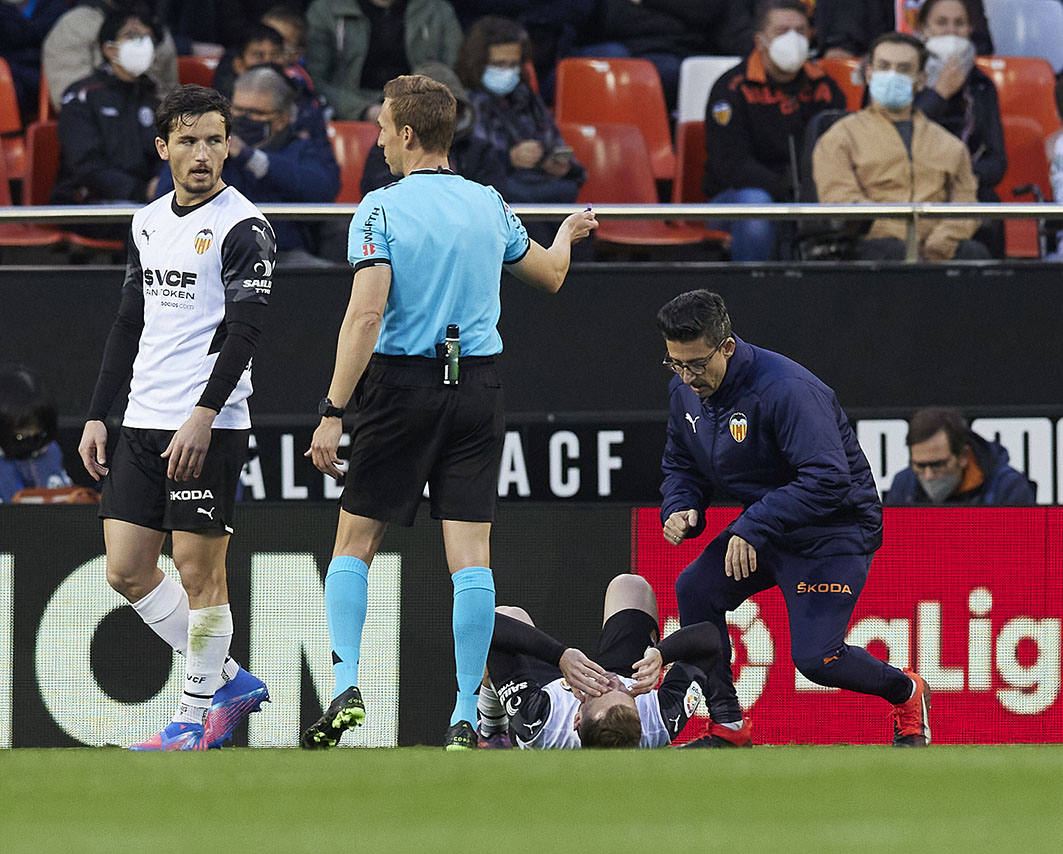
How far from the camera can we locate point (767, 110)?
862 centimetres

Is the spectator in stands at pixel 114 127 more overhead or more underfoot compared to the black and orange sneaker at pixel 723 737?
more overhead

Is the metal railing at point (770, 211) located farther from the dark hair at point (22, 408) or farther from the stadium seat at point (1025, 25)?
the stadium seat at point (1025, 25)

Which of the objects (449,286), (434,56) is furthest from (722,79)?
(449,286)

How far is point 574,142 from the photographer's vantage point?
8828 mm

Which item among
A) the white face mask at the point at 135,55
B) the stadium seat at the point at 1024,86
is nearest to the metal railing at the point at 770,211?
the white face mask at the point at 135,55

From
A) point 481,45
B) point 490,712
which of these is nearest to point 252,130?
point 481,45

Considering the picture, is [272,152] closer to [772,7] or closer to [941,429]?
[772,7]

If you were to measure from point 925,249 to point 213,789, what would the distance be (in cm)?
403

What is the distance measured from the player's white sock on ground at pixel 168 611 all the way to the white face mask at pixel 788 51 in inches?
188

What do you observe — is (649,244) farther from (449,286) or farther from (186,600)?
(186,600)

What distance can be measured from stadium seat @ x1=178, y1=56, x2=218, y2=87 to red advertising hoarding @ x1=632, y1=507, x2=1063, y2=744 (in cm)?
426

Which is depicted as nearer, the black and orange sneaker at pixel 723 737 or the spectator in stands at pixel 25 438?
the black and orange sneaker at pixel 723 737

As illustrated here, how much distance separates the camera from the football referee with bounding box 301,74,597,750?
4879 mm

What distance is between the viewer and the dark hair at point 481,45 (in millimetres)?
8703
